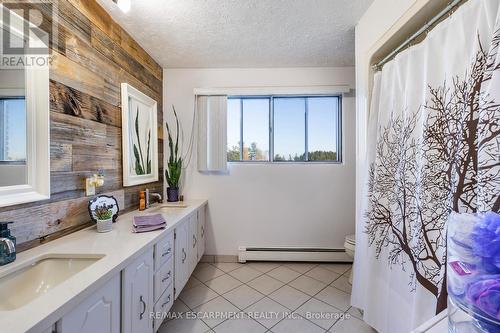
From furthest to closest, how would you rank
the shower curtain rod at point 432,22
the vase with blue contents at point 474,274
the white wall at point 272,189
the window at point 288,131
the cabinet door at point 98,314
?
the window at point 288,131 < the white wall at point 272,189 < the shower curtain rod at point 432,22 < the cabinet door at point 98,314 < the vase with blue contents at point 474,274

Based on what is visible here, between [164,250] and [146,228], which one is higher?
[146,228]

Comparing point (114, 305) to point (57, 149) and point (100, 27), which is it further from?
point (100, 27)

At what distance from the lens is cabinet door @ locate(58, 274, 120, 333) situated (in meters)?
0.78

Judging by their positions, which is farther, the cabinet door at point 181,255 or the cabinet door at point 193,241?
the cabinet door at point 193,241

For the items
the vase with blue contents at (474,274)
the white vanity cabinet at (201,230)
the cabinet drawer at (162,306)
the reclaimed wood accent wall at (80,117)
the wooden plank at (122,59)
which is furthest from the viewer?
the white vanity cabinet at (201,230)

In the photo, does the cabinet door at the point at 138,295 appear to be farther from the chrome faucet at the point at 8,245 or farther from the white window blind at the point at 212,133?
the white window blind at the point at 212,133

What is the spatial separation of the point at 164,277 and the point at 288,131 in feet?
7.01

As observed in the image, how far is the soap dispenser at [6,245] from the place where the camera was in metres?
0.96

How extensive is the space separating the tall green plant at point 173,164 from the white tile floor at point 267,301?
1.09 metres

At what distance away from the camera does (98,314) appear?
3.00 ft

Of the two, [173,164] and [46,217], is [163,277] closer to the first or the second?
[46,217]

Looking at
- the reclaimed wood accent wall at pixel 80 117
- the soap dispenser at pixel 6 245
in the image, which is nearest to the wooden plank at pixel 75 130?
the reclaimed wood accent wall at pixel 80 117

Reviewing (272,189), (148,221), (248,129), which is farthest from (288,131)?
(148,221)

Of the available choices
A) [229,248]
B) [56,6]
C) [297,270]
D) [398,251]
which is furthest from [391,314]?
[56,6]
